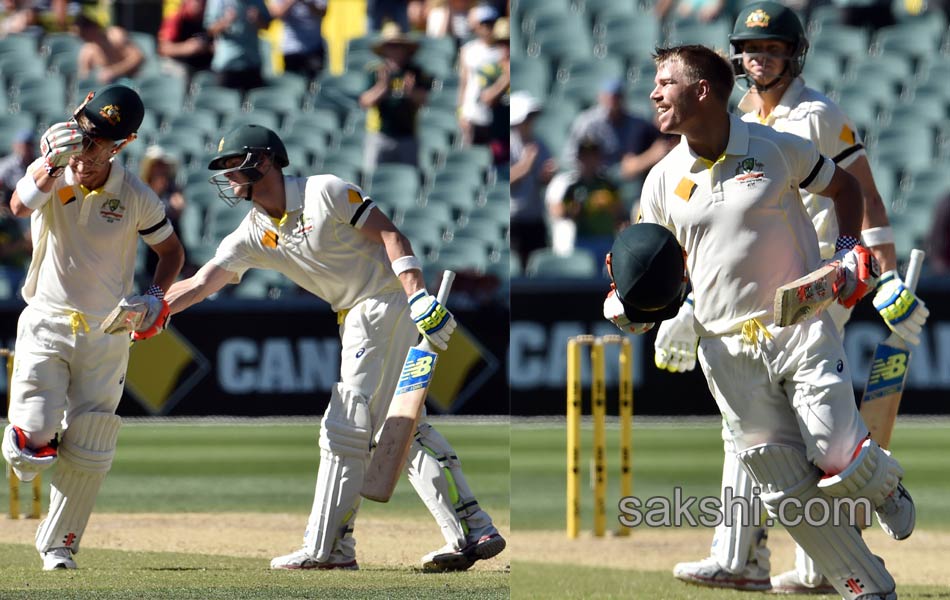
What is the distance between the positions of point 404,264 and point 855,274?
1957 mm

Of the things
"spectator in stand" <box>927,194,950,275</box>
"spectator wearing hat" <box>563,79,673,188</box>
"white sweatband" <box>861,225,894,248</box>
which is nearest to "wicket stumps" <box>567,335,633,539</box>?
"white sweatband" <box>861,225,894,248</box>

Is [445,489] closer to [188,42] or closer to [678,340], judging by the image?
[678,340]

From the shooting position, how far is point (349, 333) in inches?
234

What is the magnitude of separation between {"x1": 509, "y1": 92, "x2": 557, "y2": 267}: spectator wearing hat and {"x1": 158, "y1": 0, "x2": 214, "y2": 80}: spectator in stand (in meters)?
3.20

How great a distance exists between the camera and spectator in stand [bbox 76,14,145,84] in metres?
14.8

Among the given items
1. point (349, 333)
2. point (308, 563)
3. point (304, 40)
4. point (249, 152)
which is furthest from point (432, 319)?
point (304, 40)

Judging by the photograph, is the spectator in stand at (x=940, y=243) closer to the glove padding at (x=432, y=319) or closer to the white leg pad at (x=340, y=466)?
the white leg pad at (x=340, y=466)

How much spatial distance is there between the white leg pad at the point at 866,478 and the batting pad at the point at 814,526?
80 millimetres

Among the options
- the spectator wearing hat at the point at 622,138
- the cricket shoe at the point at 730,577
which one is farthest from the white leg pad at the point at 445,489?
the spectator wearing hat at the point at 622,138

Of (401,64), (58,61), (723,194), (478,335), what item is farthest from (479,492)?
(58,61)

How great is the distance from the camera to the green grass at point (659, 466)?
8.92 metres

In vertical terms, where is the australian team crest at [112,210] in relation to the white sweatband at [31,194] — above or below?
below

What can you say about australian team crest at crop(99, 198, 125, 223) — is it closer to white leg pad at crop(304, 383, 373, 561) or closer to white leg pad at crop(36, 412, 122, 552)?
white leg pad at crop(36, 412, 122, 552)

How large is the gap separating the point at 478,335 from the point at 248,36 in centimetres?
463
